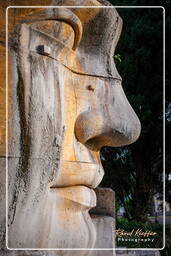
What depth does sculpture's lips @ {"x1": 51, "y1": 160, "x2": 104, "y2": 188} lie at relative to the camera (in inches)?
122

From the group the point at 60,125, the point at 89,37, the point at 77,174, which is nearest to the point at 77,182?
the point at 77,174

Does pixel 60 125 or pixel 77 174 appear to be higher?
pixel 60 125

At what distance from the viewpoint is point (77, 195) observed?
3193mm

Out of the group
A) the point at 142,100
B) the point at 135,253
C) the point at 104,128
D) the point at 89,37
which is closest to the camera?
the point at 104,128

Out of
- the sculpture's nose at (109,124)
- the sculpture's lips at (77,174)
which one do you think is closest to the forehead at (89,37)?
the sculpture's nose at (109,124)

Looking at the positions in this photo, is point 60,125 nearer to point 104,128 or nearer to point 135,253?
point 104,128

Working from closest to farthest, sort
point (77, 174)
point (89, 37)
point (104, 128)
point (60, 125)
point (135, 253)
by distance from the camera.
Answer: point (60, 125) < point (77, 174) < point (104, 128) < point (89, 37) < point (135, 253)

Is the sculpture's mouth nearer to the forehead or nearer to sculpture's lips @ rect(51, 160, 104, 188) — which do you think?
sculpture's lips @ rect(51, 160, 104, 188)

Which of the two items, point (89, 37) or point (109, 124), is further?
point (89, 37)

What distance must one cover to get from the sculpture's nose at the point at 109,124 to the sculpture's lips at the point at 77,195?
0.35m

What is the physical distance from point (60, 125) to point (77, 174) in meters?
0.38

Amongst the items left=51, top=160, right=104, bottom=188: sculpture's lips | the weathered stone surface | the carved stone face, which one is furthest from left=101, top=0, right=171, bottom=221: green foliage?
left=51, top=160, right=104, bottom=188: sculpture's lips

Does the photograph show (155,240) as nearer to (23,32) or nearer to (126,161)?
(126,161)

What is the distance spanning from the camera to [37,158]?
2922 millimetres
